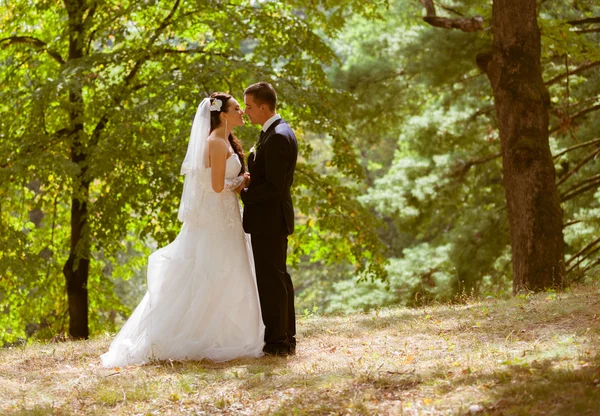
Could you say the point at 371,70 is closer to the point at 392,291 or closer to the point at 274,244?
the point at 392,291

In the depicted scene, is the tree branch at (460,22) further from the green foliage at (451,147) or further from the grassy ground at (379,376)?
the grassy ground at (379,376)

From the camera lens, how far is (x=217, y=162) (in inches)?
259

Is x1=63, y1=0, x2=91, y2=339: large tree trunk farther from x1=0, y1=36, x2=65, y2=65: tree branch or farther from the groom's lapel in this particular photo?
the groom's lapel

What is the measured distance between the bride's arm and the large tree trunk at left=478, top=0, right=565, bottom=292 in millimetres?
4509

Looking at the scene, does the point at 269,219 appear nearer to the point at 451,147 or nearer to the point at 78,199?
the point at 78,199

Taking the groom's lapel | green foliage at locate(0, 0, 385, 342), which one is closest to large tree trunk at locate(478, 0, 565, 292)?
green foliage at locate(0, 0, 385, 342)

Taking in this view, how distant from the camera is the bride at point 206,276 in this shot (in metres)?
6.51

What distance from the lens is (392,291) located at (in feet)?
64.6

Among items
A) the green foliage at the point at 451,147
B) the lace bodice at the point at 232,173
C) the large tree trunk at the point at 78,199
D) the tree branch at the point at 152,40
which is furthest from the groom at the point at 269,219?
the green foliage at the point at 451,147

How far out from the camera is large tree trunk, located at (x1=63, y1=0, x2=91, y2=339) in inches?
459

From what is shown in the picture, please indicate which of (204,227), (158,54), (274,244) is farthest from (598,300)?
(158,54)

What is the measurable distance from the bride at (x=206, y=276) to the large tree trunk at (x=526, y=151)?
4.16 meters

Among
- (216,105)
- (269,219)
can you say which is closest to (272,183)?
(269,219)

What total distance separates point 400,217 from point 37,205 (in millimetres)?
8177
